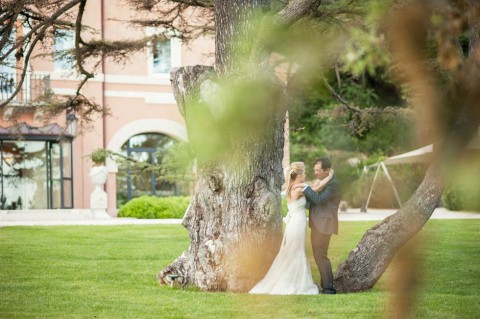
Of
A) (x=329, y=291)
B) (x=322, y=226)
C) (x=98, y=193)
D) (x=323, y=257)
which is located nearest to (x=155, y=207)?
(x=98, y=193)

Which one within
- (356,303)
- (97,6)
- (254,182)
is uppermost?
(97,6)

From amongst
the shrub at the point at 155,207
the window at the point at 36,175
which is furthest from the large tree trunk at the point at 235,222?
the window at the point at 36,175

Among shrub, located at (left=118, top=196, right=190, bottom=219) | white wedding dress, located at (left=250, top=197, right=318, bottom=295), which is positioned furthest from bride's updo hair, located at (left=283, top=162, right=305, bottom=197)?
shrub, located at (left=118, top=196, right=190, bottom=219)

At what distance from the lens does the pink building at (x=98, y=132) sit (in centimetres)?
2503

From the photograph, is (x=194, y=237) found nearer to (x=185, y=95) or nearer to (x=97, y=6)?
(x=185, y=95)

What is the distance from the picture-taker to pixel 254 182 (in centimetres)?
830

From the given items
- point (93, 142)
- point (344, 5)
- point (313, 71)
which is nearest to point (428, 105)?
point (313, 71)

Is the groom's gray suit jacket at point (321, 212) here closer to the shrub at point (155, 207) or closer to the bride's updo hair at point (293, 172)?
the bride's updo hair at point (293, 172)

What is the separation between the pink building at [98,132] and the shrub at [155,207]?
151 centimetres

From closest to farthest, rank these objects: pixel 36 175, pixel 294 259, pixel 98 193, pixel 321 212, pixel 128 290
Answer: pixel 321 212 < pixel 294 259 < pixel 128 290 < pixel 98 193 < pixel 36 175

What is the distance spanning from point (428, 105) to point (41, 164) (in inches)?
1001

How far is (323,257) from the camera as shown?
820 centimetres

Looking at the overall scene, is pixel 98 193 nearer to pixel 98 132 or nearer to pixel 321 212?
pixel 98 132

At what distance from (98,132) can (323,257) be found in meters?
18.3
